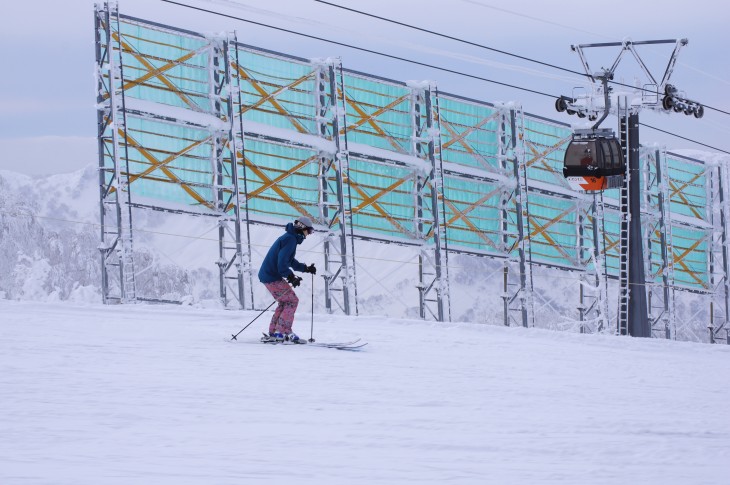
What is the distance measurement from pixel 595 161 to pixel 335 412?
1707 centimetres

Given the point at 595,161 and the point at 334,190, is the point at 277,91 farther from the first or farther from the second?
the point at 595,161

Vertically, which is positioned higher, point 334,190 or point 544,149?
point 544,149

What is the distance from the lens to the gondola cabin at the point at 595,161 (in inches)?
1000

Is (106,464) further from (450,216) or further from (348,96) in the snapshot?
(450,216)

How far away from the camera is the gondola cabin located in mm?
25406

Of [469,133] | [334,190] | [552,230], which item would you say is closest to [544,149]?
[552,230]

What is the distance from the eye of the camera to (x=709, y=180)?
183 ft

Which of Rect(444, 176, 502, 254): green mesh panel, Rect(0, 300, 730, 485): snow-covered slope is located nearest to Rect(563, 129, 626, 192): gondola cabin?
Rect(0, 300, 730, 485): snow-covered slope

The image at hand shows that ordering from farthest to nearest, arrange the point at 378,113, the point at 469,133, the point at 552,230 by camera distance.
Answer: the point at 552,230, the point at 469,133, the point at 378,113

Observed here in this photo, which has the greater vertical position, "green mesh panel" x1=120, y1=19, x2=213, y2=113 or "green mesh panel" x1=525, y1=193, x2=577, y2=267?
"green mesh panel" x1=120, y1=19, x2=213, y2=113

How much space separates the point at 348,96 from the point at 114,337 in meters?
24.8

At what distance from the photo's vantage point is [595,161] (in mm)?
25391

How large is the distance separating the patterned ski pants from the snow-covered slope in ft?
1.55

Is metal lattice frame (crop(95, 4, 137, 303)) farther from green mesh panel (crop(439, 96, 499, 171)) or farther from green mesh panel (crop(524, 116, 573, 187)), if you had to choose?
green mesh panel (crop(524, 116, 573, 187))
